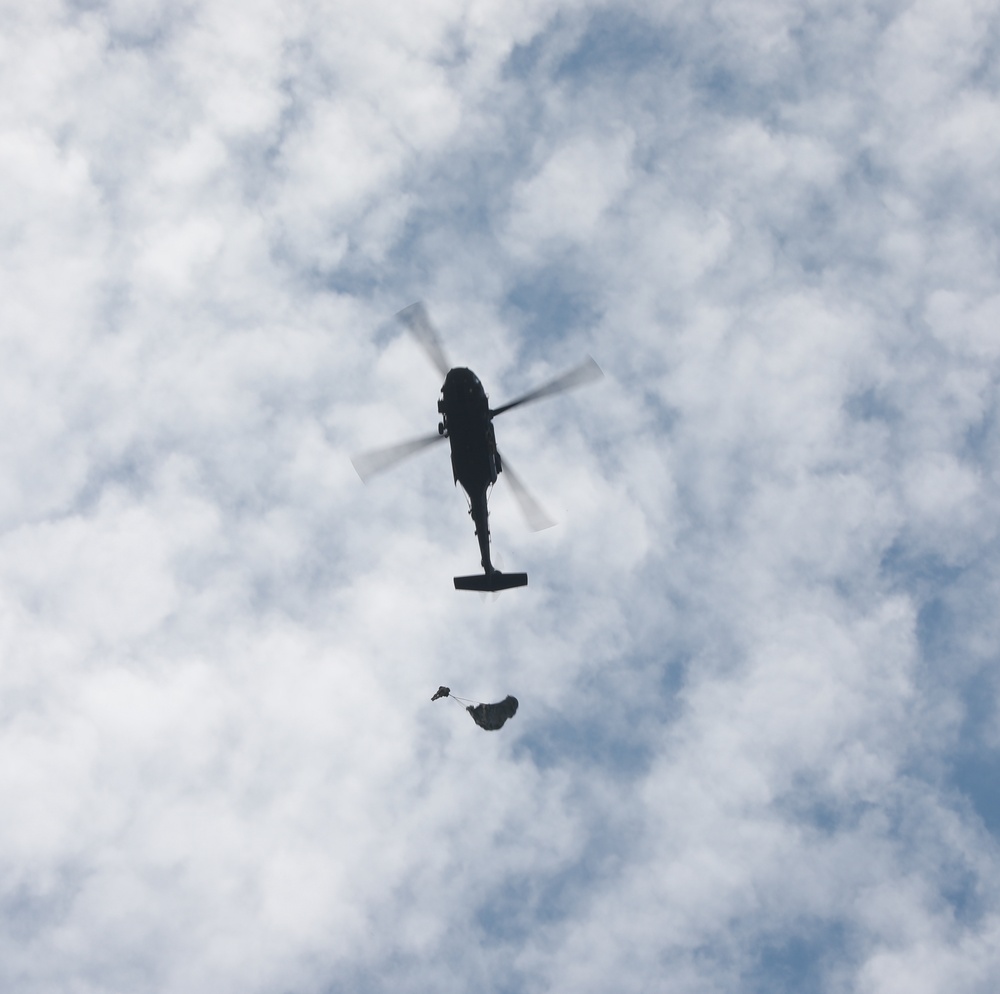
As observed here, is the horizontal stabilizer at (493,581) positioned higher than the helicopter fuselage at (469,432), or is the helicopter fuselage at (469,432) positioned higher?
the helicopter fuselage at (469,432)

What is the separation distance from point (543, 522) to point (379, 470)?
18.4ft

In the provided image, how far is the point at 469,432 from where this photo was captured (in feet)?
113

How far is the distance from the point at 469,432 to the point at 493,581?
208 inches

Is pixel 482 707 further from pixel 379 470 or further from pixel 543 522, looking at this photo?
pixel 379 470

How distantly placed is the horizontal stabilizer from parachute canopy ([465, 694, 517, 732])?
15.2 feet

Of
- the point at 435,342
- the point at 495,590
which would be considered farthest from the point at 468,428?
the point at 495,590

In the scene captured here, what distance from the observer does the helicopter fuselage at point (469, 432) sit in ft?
112

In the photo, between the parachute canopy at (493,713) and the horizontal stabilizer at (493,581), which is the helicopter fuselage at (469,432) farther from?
the parachute canopy at (493,713)

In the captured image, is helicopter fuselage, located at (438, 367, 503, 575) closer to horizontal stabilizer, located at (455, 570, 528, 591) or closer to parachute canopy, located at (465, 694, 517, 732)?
horizontal stabilizer, located at (455, 570, 528, 591)

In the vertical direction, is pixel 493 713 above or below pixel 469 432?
below

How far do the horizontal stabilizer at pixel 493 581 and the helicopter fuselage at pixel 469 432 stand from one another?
249cm

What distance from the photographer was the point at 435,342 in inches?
1345

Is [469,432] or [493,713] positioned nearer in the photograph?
[469,432]

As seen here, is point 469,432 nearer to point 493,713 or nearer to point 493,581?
point 493,581
